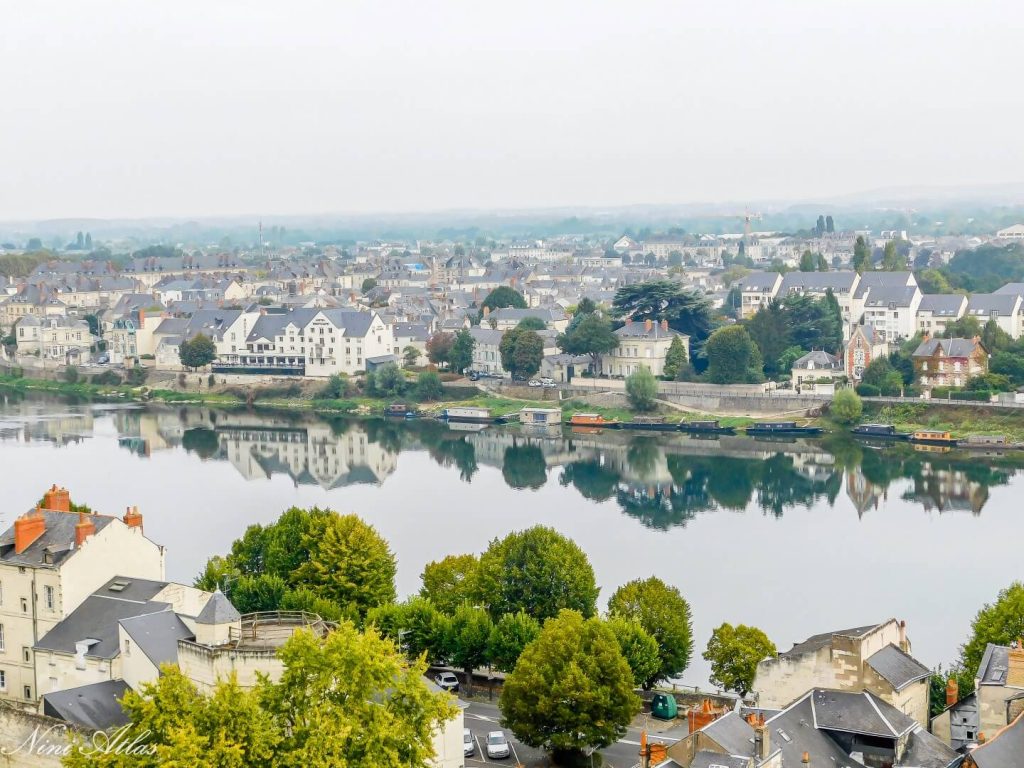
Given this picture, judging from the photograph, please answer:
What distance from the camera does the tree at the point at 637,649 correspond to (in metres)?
13.8

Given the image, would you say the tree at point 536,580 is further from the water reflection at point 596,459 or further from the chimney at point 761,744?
the water reflection at point 596,459

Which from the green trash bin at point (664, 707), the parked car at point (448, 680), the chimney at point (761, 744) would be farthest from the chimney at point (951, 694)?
the parked car at point (448, 680)

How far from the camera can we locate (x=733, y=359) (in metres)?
37.2

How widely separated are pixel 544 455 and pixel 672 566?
11834mm

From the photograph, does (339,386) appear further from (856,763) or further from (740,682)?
(856,763)

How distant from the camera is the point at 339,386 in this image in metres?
40.9

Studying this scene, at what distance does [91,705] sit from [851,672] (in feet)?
18.6

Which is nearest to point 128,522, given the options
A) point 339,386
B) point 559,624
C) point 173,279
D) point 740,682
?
point 559,624

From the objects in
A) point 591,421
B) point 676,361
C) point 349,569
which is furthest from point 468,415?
point 349,569

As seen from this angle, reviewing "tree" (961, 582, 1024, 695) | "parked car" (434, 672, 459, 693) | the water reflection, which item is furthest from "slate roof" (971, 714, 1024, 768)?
the water reflection

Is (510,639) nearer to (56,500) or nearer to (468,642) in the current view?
(468,642)

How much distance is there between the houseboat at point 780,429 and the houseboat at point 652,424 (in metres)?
1.87

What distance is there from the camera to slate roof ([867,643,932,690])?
11773 mm

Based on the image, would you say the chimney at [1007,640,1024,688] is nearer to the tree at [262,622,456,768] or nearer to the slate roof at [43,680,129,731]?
the tree at [262,622,456,768]
